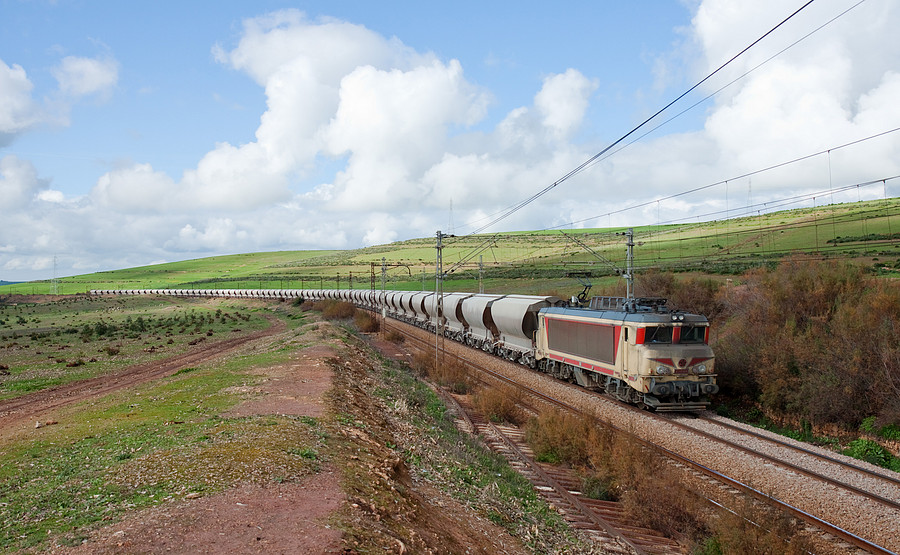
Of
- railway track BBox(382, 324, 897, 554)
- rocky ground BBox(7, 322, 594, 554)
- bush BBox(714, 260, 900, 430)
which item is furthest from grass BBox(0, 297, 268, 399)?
bush BBox(714, 260, 900, 430)

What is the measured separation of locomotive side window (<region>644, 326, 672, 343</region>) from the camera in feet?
68.8

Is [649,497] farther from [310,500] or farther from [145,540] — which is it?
[145,540]

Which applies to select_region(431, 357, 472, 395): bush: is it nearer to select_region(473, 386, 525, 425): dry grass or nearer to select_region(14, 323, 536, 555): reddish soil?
select_region(473, 386, 525, 425): dry grass

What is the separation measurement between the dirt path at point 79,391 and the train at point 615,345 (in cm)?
1818

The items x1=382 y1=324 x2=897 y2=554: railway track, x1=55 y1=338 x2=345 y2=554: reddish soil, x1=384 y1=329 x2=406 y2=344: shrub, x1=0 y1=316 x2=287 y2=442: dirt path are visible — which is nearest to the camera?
x1=55 y1=338 x2=345 y2=554: reddish soil

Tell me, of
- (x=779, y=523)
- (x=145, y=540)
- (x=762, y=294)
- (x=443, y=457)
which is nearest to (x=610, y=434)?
(x=443, y=457)

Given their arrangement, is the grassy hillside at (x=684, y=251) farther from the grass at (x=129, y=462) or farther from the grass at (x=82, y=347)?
the grass at (x=129, y=462)

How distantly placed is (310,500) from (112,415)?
11075 millimetres

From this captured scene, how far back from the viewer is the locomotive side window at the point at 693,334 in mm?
21391

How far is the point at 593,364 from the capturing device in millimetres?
24750

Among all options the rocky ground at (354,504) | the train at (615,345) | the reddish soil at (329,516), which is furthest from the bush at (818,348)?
the reddish soil at (329,516)

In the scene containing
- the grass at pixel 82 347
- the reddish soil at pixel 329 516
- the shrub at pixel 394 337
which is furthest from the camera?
the shrub at pixel 394 337

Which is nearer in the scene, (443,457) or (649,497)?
(649,497)

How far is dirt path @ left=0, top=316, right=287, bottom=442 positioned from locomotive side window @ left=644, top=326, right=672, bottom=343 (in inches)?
747
